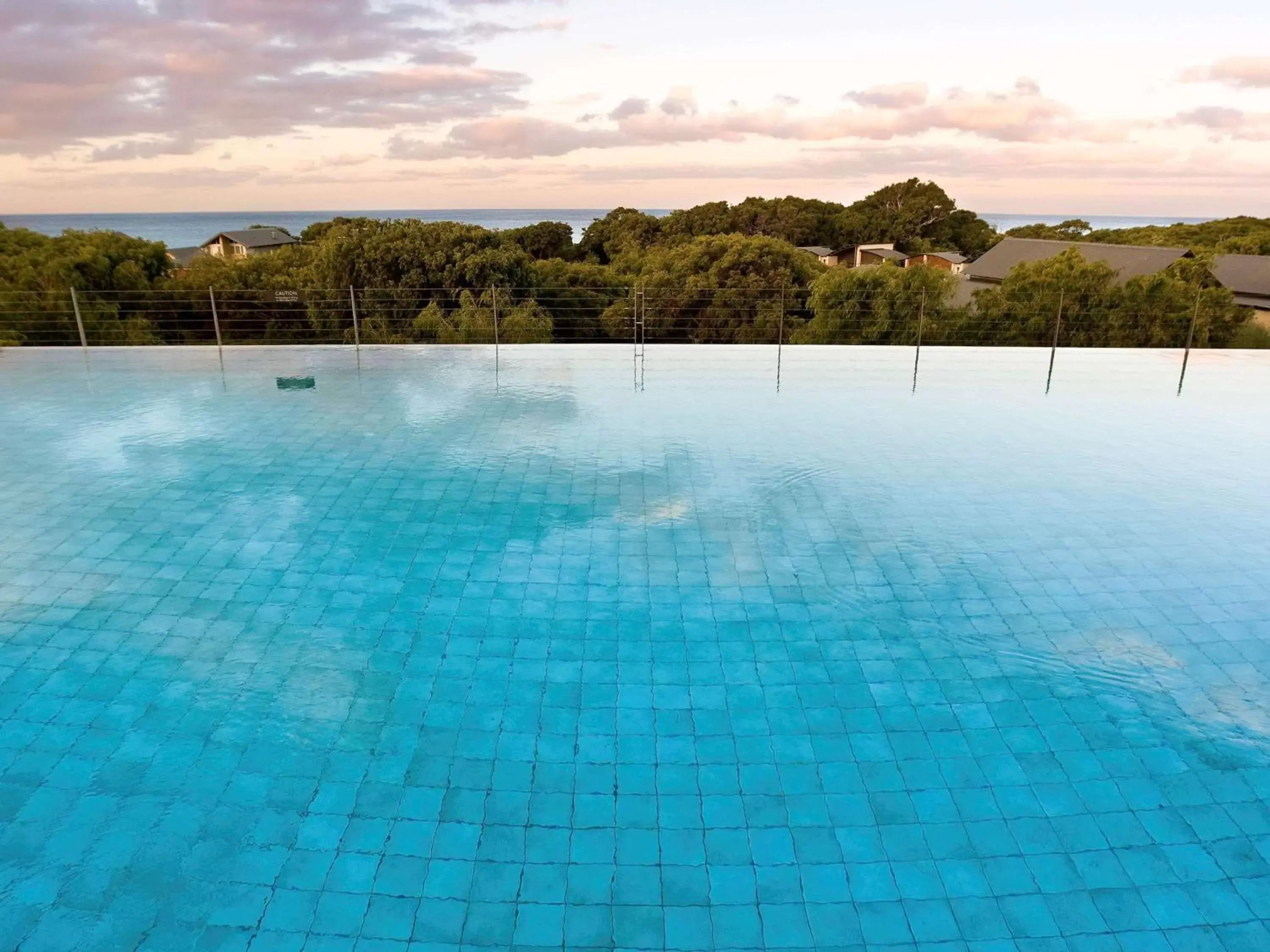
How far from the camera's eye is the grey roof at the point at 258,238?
35906mm

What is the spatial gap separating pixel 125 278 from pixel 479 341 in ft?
21.1

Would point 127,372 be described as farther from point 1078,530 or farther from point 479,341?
point 1078,530

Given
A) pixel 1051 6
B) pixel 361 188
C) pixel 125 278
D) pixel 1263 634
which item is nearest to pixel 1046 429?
pixel 1263 634

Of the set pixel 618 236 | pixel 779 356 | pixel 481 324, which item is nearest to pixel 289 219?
pixel 618 236

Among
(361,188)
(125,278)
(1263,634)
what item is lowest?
(1263,634)

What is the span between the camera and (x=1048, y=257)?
15.7 m

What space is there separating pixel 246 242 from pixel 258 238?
37.7 inches

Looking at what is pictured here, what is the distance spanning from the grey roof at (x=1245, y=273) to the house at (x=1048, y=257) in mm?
983

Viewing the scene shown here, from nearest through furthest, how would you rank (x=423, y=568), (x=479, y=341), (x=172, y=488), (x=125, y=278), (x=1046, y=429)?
1. (x=423, y=568)
2. (x=172, y=488)
3. (x=1046, y=429)
4. (x=479, y=341)
5. (x=125, y=278)

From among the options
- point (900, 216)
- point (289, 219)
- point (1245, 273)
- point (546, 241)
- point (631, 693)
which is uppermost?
point (289, 219)

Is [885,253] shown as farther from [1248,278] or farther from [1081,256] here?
[1081,256]

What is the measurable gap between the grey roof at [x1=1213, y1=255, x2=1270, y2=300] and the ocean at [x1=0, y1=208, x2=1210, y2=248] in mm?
52464

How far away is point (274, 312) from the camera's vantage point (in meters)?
13.3

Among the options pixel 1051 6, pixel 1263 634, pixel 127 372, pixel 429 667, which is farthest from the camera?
pixel 1051 6
